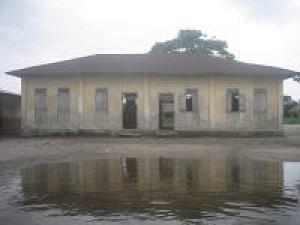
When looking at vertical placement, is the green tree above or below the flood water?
above

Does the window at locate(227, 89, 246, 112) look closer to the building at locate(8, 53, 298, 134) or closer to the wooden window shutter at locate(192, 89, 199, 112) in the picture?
the building at locate(8, 53, 298, 134)

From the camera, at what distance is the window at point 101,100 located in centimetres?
2994

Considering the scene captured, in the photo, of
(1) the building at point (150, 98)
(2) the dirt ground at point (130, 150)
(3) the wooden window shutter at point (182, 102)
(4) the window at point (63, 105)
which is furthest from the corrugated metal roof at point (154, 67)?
(2) the dirt ground at point (130, 150)

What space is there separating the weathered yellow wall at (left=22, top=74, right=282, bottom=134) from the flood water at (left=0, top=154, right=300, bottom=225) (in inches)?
519

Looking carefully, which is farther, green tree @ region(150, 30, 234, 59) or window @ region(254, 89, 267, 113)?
green tree @ region(150, 30, 234, 59)

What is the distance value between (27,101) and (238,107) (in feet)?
39.1

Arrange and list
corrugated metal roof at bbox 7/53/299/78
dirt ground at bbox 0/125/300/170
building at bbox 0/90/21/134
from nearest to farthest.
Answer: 1. dirt ground at bbox 0/125/300/170
2. corrugated metal roof at bbox 7/53/299/78
3. building at bbox 0/90/21/134

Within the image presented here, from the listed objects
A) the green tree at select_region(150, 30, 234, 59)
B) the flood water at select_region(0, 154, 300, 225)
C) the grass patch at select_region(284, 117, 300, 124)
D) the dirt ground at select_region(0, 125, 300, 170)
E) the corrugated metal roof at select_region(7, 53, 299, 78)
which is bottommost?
the flood water at select_region(0, 154, 300, 225)

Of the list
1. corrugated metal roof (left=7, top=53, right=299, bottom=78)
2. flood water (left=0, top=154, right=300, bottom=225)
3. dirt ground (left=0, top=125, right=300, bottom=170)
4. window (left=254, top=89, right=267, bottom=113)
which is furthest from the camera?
window (left=254, top=89, right=267, bottom=113)

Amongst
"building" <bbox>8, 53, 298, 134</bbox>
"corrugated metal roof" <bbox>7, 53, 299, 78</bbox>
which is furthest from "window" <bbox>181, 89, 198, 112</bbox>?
"corrugated metal roof" <bbox>7, 53, 299, 78</bbox>

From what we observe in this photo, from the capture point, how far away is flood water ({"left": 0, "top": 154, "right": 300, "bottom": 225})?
27.6ft

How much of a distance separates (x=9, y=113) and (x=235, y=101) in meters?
14.4

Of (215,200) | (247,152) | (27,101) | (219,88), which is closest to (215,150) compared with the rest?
(247,152)

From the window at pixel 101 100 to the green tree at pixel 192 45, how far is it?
27251mm
